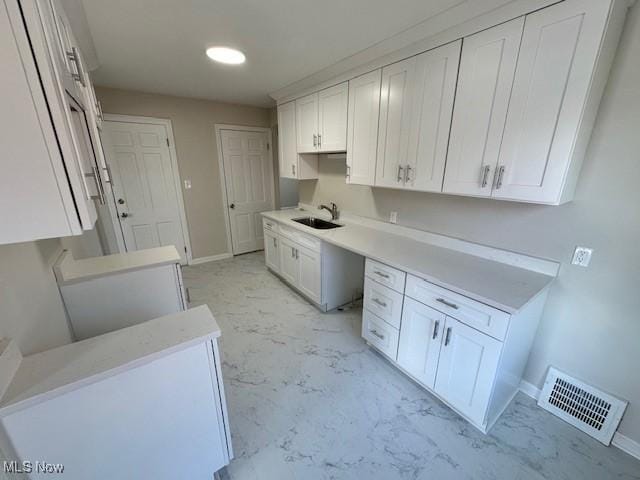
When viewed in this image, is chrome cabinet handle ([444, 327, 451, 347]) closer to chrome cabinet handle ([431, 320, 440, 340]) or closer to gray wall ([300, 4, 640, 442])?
chrome cabinet handle ([431, 320, 440, 340])

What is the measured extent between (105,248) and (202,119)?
86.7 inches

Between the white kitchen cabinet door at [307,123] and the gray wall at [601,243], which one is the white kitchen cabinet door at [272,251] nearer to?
the white kitchen cabinet door at [307,123]

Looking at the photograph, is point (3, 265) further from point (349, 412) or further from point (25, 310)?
point (349, 412)

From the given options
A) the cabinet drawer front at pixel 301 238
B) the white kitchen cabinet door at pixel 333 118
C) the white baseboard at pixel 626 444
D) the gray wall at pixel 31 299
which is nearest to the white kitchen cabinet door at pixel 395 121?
the white kitchen cabinet door at pixel 333 118

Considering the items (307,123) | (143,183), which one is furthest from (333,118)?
(143,183)

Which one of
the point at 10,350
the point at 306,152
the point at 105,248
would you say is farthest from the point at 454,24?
the point at 105,248

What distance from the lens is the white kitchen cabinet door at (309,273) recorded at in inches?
107

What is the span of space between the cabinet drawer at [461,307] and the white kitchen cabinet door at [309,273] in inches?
44.6

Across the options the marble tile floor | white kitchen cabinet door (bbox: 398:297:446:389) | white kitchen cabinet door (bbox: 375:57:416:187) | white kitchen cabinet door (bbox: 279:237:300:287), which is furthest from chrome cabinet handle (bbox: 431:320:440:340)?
white kitchen cabinet door (bbox: 279:237:300:287)

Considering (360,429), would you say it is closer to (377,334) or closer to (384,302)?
(377,334)

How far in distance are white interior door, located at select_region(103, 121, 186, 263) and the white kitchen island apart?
3.09m

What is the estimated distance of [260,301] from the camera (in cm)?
308

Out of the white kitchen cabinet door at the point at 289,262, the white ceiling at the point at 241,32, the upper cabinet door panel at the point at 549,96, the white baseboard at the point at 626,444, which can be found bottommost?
the white baseboard at the point at 626,444

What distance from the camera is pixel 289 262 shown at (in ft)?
10.6
